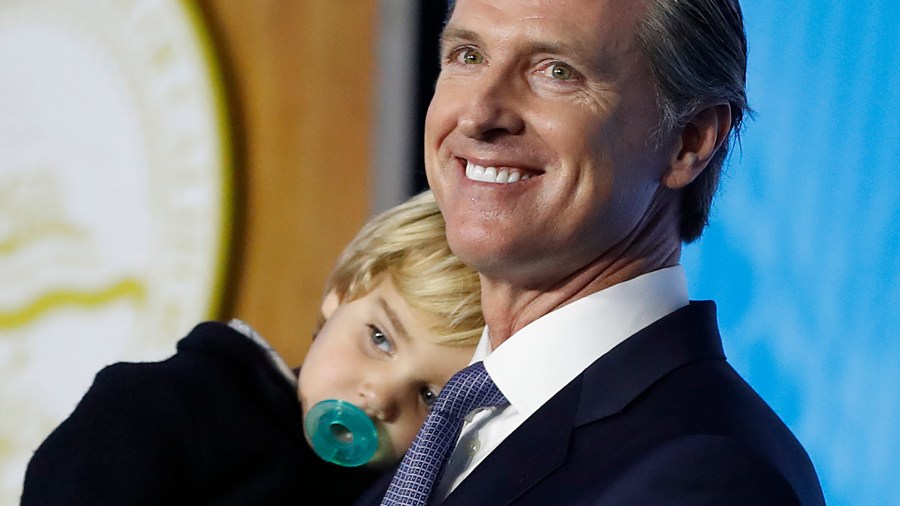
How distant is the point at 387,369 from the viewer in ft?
4.97

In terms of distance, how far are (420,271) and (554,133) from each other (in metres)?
0.38

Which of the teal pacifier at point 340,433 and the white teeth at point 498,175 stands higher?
the white teeth at point 498,175

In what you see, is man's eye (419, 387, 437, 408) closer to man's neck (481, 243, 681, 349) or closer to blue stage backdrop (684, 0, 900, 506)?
man's neck (481, 243, 681, 349)

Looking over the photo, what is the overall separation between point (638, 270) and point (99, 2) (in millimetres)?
1674

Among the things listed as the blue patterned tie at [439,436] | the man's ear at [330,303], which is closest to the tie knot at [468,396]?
the blue patterned tie at [439,436]

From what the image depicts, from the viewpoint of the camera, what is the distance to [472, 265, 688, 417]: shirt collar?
3.94 ft

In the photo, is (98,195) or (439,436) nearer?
(439,436)

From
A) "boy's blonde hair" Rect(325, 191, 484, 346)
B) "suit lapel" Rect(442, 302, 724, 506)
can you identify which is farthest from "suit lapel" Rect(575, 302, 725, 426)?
"boy's blonde hair" Rect(325, 191, 484, 346)

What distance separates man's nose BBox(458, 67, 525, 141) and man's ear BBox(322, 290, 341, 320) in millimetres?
493

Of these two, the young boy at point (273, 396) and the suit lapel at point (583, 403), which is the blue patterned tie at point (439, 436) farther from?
the young boy at point (273, 396)

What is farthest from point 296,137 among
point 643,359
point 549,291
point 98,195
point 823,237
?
point 643,359

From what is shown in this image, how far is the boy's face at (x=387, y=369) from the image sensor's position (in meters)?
1.51

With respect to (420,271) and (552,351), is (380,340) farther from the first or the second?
(552,351)

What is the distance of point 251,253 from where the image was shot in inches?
98.4
